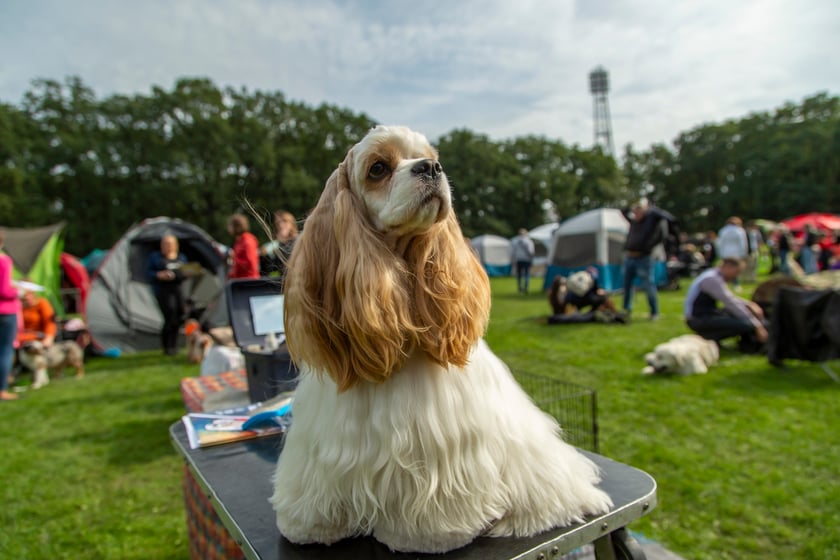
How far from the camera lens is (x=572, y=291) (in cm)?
1055

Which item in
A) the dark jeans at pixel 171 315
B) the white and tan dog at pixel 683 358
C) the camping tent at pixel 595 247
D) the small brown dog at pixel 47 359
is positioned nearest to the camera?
the white and tan dog at pixel 683 358

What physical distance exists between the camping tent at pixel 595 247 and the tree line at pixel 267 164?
9.29 m

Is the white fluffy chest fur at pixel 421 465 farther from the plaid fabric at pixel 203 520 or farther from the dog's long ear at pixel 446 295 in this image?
the plaid fabric at pixel 203 520

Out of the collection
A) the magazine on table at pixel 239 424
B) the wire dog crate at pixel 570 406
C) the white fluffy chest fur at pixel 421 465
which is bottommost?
the wire dog crate at pixel 570 406

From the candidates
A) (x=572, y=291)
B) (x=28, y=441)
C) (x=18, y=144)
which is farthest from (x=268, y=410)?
(x=18, y=144)

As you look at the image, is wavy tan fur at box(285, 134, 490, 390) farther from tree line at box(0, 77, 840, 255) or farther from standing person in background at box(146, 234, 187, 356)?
tree line at box(0, 77, 840, 255)

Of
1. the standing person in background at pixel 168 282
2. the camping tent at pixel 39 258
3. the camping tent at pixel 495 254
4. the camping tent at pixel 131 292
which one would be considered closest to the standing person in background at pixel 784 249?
the camping tent at pixel 131 292

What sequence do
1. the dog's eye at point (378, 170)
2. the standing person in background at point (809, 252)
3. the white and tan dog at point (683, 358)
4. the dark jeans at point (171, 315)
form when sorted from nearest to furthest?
the dog's eye at point (378, 170)
the white and tan dog at point (683, 358)
the dark jeans at point (171, 315)
the standing person in background at point (809, 252)

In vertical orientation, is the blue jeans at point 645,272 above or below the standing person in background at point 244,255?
below

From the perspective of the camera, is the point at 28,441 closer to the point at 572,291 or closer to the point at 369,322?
the point at 369,322

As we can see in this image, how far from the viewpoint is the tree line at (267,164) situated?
3161 cm

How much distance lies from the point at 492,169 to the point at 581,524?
47.5 meters

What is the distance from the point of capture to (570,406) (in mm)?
4637

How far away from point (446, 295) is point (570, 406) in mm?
3708
